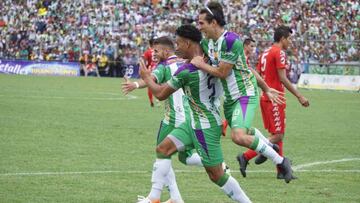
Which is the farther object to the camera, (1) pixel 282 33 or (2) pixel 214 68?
(1) pixel 282 33

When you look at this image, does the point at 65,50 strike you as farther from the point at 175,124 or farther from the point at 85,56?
the point at 175,124

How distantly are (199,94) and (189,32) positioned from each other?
65 cm

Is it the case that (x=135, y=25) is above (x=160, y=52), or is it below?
below

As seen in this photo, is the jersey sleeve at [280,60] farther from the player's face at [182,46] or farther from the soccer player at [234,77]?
the player's face at [182,46]

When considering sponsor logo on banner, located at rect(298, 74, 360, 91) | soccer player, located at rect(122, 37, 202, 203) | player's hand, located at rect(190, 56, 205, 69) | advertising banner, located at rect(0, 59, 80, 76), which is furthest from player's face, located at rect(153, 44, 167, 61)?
advertising banner, located at rect(0, 59, 80, 76)

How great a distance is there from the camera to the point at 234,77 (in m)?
9.12

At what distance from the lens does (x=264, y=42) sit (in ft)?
146

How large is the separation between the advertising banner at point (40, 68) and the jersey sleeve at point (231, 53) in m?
39.9

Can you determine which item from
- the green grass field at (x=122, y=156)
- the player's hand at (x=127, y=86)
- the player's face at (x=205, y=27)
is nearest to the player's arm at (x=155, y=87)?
the player's hand at (x=127, y=86)

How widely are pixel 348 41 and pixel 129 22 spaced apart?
15.6 meters

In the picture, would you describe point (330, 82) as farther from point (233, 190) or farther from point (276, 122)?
point (233, 190)

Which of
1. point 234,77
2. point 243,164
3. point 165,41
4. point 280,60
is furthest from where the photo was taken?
point 280,60

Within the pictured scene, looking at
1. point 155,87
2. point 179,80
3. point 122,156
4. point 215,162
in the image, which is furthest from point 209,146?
point 122,156

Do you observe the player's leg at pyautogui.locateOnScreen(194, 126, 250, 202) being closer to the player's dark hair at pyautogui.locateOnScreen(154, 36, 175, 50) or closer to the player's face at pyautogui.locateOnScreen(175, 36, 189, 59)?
the player's face at pyautogui.locateOnScreen(175, 36, 189, 59)
